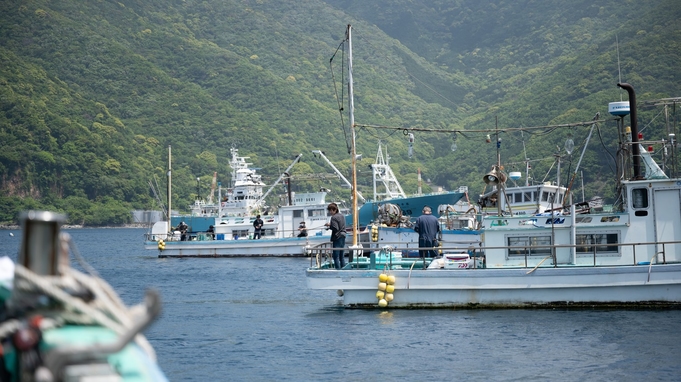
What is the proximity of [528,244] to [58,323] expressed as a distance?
19.5 m

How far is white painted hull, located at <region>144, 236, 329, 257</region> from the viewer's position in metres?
54.6

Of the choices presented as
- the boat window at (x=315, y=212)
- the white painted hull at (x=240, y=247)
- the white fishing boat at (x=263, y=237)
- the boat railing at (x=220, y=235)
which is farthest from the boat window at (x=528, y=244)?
the boat window at (x=315, y=212)

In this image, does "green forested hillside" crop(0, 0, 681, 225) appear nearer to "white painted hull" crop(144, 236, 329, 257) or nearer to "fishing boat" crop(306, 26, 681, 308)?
"white painted hull" crop(144, 236, 329, 257)

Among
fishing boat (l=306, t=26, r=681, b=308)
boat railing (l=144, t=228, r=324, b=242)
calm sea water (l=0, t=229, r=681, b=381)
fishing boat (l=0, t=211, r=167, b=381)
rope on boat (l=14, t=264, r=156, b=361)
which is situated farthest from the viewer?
boat railing (l=144, t=228, r=324, b=242)

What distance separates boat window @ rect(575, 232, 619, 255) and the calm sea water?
149 centimetres

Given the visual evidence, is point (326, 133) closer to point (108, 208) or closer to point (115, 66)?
point (108, 208)

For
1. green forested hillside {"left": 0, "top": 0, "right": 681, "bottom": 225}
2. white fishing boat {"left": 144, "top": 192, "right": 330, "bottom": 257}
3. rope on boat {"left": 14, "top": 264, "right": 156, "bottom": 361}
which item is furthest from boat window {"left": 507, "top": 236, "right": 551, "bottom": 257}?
green forested hillside {"left": 0, "top": 0, "right": 681, "bottom": 225}

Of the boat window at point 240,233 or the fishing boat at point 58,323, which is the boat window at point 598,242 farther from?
the boat window at point 240,233

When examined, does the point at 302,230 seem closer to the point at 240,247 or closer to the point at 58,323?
the point at 240,247

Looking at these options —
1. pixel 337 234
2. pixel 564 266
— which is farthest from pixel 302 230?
pixel 564 266

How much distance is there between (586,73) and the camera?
425 ft

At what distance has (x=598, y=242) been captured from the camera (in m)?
22.8

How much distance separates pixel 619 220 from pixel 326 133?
150703 mm

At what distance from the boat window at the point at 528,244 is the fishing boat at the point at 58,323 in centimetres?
1879
